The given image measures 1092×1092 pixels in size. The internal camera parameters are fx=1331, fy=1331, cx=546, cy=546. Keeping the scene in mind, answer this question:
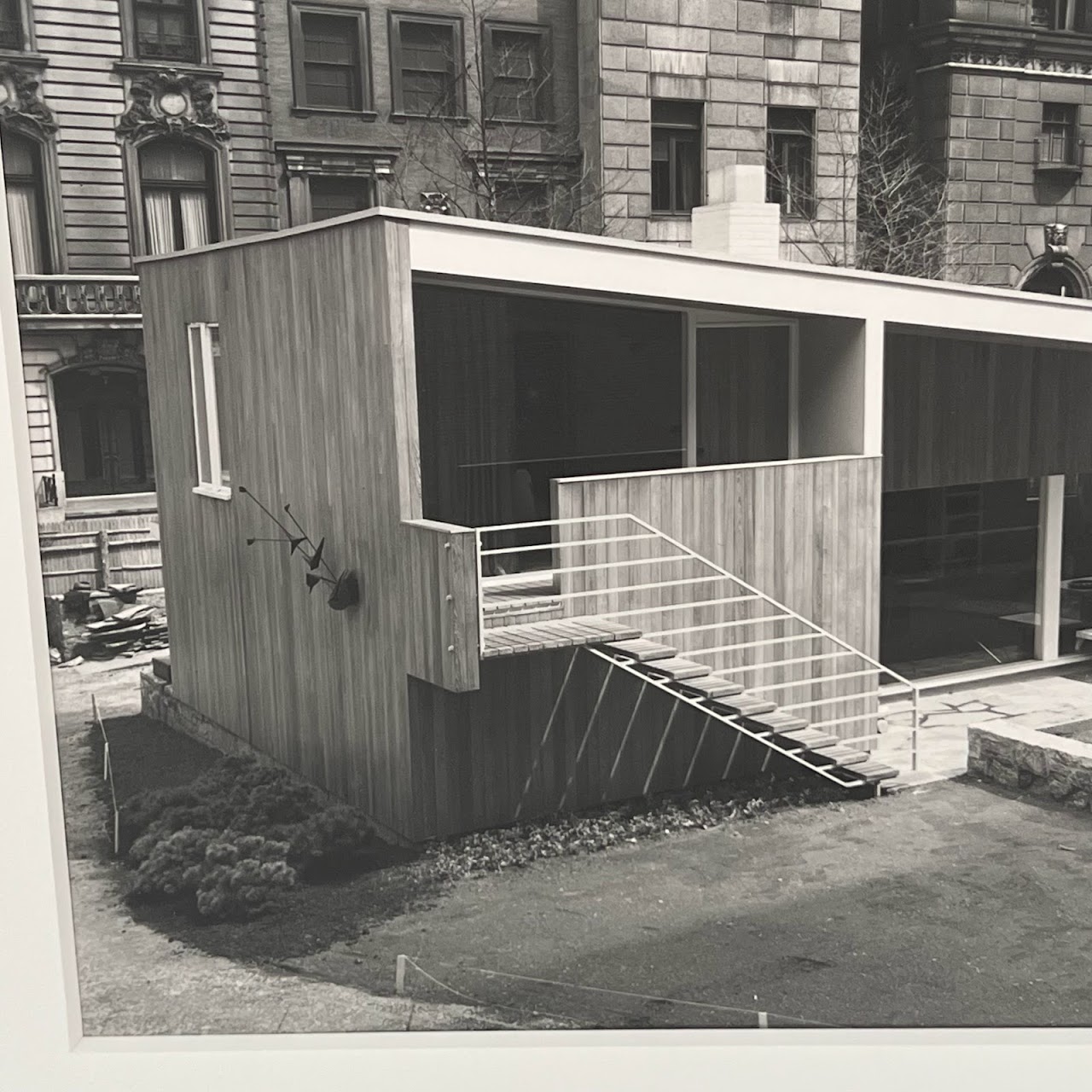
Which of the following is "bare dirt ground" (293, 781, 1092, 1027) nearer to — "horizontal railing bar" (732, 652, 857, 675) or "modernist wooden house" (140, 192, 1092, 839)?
"modernist wooden house" (140, 192, 1092, 839)

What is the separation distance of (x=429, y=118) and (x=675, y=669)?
3495mm

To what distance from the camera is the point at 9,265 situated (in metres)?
6.90

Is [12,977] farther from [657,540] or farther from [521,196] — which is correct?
[521,196]

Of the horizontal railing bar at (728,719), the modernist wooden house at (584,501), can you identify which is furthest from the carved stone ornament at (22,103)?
the horizontal railing bar at (728,719)

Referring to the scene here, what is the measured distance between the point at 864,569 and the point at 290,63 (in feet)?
16.7

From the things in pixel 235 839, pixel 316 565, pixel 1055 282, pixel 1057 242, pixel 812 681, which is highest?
pixel 1057 242

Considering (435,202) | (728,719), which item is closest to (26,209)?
(435,202)

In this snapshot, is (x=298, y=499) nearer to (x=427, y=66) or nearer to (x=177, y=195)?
(x=177, y=195)

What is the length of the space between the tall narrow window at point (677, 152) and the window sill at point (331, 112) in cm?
158

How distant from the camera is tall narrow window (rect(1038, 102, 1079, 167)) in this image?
7785 mm

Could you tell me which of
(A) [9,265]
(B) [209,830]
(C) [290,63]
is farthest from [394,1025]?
(C) [290,63]

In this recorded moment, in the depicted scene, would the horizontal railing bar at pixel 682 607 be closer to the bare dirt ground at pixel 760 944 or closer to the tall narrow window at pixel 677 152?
the bare dirt ground at pixel 760 944

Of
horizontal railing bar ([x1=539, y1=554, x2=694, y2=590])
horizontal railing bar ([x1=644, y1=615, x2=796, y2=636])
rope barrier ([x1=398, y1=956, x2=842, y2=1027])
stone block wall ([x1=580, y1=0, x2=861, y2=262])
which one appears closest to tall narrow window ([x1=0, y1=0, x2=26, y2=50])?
stone block wall ([x1=580, y1=0, x2=861, y2=262])

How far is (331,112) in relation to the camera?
22.7 feet
